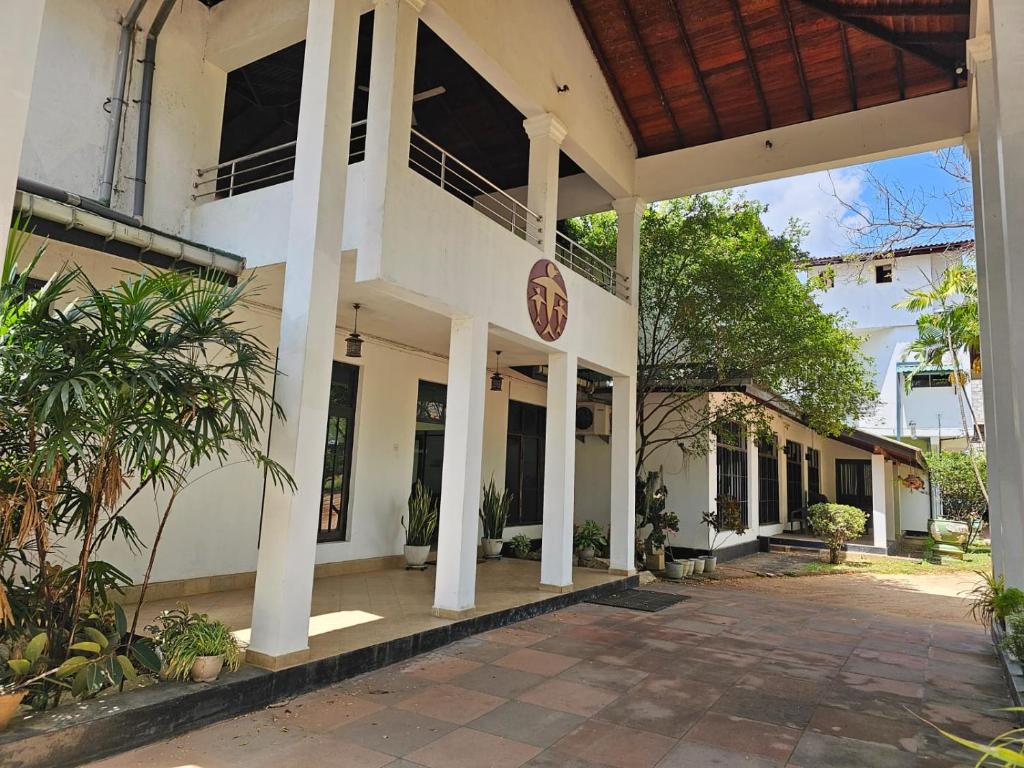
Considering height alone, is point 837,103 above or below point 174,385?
above

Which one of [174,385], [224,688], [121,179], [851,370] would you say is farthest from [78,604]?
[851,370]

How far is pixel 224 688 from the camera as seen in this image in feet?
12.8

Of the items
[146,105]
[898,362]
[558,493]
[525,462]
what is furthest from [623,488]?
[898,362]

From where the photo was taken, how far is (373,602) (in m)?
6.38

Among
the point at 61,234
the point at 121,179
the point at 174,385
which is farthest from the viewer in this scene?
the point at 121,179

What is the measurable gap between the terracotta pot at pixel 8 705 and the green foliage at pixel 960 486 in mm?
19760

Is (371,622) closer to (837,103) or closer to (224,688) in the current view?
(224,688)

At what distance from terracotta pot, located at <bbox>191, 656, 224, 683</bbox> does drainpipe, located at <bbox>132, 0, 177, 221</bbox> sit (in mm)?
4258

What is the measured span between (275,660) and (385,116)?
408 cm

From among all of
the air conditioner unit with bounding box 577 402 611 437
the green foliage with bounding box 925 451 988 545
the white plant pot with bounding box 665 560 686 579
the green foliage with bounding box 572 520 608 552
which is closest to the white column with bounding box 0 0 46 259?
the green foliage with bounding box 572 520 608 552

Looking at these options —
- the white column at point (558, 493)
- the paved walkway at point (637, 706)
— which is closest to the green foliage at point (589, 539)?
the white column at point (558, 493)

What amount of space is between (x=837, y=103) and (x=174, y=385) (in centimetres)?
857

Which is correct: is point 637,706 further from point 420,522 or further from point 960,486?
point 960,486

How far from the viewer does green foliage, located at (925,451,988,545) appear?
1747 cm
